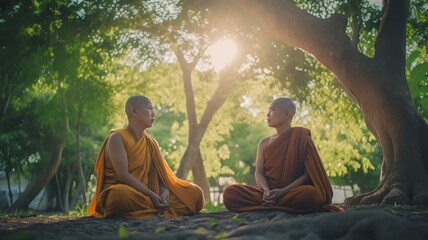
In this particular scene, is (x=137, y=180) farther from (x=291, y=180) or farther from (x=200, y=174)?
(x=200, y=174)

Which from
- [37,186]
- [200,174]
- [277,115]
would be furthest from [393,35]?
[37,186]

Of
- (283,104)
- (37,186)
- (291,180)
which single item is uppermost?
(283,104)

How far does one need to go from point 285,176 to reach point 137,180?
2046 mm

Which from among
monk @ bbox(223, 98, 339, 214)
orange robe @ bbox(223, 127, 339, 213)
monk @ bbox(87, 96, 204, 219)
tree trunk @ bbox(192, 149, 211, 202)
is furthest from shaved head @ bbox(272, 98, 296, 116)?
tree trunk @ bbox(192, 149, 211, 202)

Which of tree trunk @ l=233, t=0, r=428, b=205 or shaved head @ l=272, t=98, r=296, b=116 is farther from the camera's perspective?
tree trunk @ l=233, t=0, r=428, b=205

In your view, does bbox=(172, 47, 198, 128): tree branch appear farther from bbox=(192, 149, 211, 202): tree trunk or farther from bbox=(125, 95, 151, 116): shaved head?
bbox=(125, 95, 151, 116): shaved head

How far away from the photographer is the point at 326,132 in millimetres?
18328

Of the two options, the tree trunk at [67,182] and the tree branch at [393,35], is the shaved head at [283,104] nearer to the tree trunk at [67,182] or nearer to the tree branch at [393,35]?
the tree branch at [393,35]

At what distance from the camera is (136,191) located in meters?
6.30

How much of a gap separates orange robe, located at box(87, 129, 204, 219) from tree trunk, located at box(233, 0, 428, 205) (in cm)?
299

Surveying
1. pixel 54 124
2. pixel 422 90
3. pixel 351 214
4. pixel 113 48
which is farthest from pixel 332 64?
pixel 54 124

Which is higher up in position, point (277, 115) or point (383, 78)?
point (383, 78)

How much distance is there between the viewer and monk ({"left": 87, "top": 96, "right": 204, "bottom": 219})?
6.24 metres

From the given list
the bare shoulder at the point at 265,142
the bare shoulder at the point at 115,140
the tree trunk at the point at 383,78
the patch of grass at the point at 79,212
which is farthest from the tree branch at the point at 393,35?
the patch of grass at the point at 79,212
